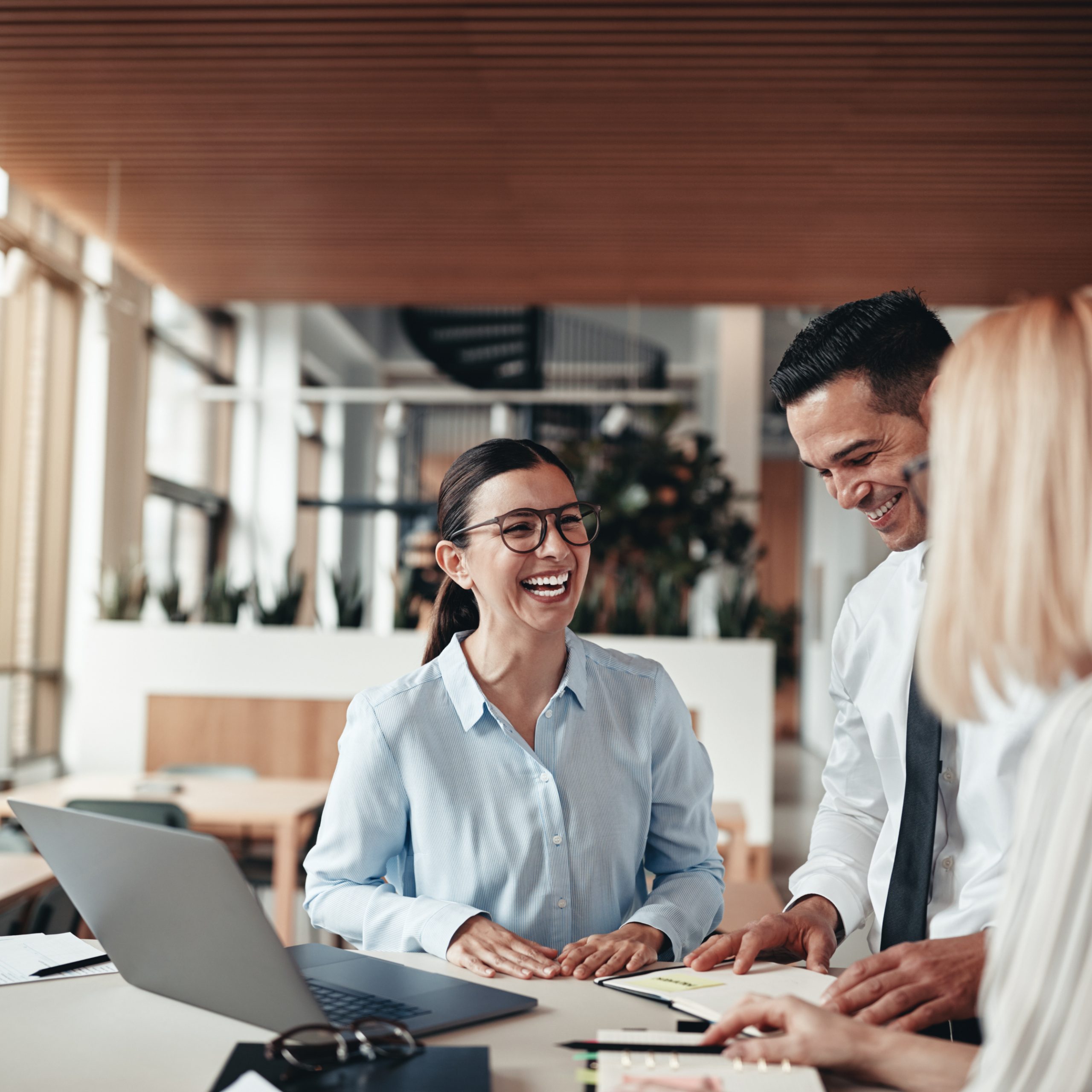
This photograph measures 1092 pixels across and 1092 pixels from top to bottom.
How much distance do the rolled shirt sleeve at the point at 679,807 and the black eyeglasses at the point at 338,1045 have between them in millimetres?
708

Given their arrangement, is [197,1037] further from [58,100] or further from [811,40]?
[58,100]

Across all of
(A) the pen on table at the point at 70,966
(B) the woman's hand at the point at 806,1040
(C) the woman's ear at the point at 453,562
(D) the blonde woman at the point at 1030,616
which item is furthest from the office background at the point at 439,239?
(D) the blonde woman at the point at 1030,616

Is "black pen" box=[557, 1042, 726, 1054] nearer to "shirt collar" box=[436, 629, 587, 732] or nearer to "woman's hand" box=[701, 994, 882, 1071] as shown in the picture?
"woman's hand" box=[701, 994, 882, 1071]

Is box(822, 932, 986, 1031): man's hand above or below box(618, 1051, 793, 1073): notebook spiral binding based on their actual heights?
above

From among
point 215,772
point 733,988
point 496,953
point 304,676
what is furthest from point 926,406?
point 304,676

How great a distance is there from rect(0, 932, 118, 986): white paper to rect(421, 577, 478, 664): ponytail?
672mm

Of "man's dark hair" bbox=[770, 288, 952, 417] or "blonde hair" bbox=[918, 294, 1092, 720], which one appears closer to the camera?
"blonde hair" bbox=[918, 294, 1092, 720]

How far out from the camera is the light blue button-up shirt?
159 centimetres

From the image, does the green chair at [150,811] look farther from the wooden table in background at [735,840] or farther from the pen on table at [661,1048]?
the pen on table at [661,1048]

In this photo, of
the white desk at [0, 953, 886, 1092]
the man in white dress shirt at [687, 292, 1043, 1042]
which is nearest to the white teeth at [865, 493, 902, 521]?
the man in white dress shirt at [687, 292, 1043, 1042]

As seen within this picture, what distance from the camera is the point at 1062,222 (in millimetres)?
5387

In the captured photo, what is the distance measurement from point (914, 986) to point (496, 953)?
1.65ft

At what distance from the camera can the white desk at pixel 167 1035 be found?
3.37 feet

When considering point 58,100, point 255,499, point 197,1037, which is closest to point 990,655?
point 197,1037
